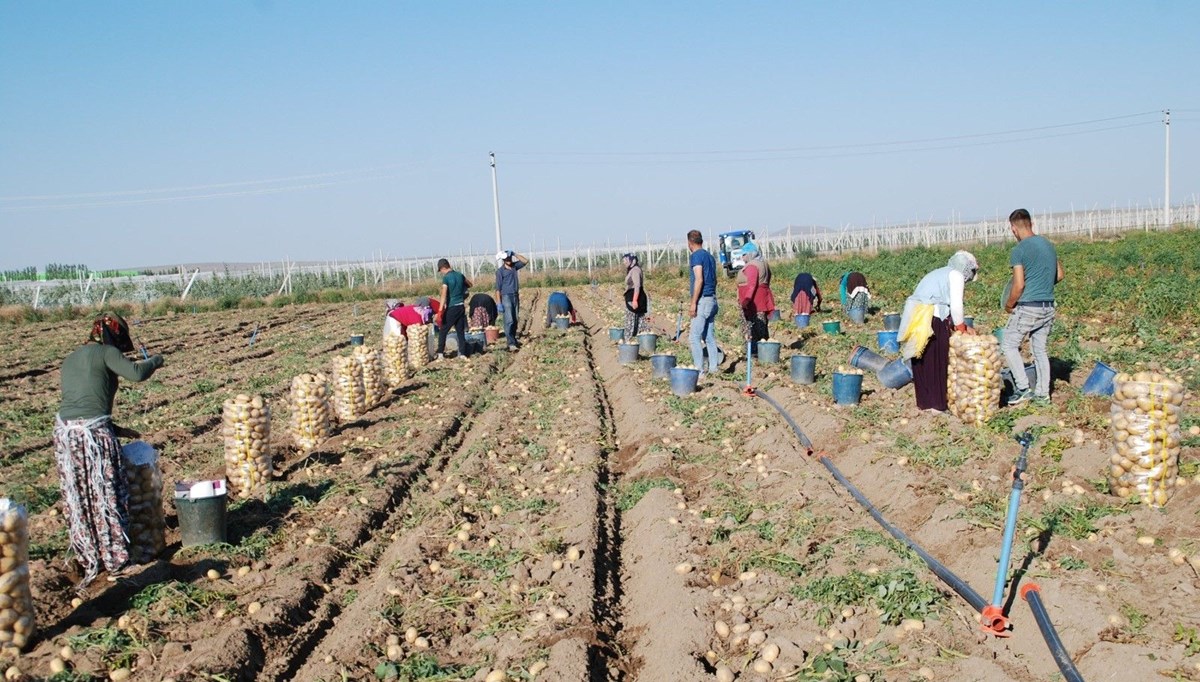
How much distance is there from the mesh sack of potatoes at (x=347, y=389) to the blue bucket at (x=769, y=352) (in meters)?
5.76

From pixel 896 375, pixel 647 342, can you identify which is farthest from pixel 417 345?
pixel 896 375

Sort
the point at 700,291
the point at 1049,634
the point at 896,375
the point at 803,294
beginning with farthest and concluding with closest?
the point at 803,294, the point at 700,291, the point at 896,375, the point at 1049,634

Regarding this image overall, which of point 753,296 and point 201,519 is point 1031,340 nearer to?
point 753,296

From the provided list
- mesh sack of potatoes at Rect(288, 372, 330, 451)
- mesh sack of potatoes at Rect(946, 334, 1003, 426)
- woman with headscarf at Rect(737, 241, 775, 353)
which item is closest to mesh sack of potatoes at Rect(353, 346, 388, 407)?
mesh sack of potatoes at Rect(288, 372, 330, 451)

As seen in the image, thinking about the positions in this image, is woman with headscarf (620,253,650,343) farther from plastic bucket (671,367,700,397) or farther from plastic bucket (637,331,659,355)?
plastic bucket (671,367,700,397)

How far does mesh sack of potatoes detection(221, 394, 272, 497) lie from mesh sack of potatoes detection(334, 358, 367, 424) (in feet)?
11.3

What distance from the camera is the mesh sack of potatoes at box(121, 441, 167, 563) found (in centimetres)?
652

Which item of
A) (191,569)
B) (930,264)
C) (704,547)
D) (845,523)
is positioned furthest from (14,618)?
(930,264)

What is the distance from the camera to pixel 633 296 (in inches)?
650

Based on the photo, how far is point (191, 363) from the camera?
1939cm

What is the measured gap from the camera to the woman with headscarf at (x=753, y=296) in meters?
13.3

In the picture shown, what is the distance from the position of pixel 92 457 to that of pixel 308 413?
4.08 metres

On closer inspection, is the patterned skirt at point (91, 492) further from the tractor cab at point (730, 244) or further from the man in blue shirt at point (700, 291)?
the tractor cab at point (730, 244)

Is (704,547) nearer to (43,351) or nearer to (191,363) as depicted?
(191,363)
